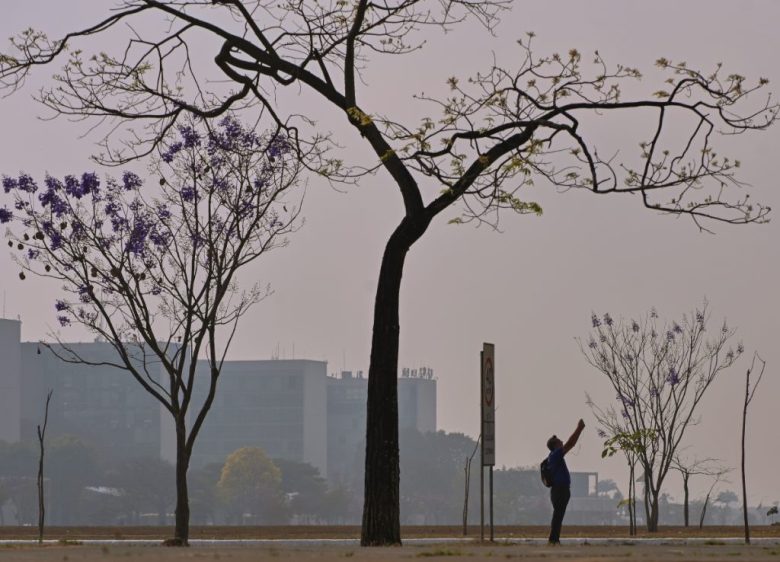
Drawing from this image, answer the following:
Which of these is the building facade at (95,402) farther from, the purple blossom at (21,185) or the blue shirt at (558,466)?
the blue shirt at (558,466)

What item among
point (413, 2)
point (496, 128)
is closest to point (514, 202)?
point (496, 128)

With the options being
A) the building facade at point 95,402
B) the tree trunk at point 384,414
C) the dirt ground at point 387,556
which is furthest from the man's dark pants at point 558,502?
the building facade at point 95,402

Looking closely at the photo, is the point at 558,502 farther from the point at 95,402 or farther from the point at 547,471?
the point at 95,402

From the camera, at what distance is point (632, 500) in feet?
102

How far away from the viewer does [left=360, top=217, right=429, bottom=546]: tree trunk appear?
18.8 metres

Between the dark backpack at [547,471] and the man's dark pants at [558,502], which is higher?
the dark backpack at [547,471]

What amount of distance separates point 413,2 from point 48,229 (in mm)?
10913

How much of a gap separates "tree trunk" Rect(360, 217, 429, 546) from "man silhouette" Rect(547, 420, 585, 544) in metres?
2.31

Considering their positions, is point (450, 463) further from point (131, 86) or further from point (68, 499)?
point (131, 86)

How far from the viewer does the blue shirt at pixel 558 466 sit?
2025cm

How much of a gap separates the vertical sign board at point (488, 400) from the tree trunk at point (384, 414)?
130cm

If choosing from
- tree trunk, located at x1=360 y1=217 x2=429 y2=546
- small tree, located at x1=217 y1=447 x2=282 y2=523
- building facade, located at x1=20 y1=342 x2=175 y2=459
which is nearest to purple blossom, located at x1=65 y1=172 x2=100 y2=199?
tree trunk, located at x1=360 y1=217 x2=429 y2=546

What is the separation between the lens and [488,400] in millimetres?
19906

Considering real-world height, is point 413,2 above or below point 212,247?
above
